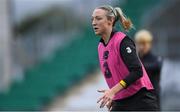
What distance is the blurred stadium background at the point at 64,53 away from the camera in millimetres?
12750

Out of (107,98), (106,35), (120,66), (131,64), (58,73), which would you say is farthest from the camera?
(58,73)

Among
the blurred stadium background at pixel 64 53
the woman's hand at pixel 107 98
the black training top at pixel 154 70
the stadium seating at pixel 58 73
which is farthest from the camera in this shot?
the stadium seating at pixel 58 73

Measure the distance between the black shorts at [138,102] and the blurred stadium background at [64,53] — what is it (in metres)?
5.96

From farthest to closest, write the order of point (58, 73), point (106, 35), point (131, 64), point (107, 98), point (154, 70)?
point (58, 73) < point (154, 70) < point (106, 35) < point (131, 64) < point (107, 98)

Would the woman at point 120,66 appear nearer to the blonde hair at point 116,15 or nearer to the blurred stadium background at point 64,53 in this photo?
the blonde hair at point 116,15

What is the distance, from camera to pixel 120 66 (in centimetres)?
584

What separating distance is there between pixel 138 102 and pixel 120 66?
1.12 ft

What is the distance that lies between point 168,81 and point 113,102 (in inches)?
233

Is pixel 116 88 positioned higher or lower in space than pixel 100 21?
lower

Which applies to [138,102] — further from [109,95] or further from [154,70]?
[154,70]

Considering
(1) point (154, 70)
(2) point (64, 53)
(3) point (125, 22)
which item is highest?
(3) point (125, 22)

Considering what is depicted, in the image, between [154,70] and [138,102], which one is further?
[154,70]

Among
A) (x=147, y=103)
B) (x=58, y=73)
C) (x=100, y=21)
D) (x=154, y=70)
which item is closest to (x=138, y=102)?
(x=147, y=103)

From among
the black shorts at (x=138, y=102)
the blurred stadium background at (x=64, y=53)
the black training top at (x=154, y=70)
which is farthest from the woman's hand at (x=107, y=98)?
the blurred stadium background at (x=64, y=53)
